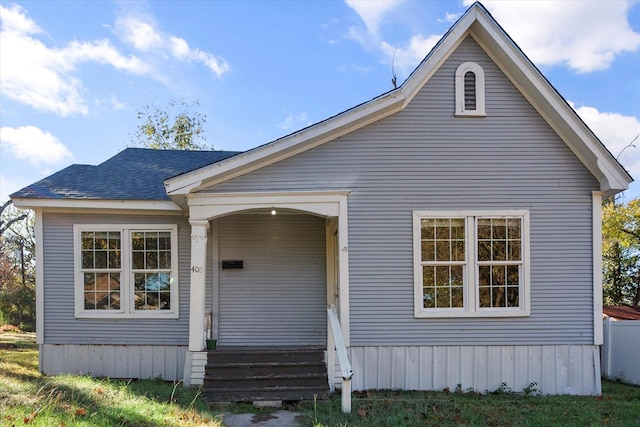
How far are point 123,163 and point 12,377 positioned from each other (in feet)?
15.6

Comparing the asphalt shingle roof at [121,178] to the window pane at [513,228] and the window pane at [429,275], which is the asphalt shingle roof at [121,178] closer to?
the window pane at [429,275]

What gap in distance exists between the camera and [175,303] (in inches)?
334

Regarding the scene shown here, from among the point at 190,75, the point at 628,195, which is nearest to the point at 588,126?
the point at 628,195

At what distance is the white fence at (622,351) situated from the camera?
9.09 metres

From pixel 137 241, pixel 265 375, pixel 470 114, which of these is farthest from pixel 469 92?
pixel 137 241

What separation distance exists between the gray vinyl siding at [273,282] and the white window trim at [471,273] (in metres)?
2.12

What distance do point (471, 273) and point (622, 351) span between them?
14.8 ft

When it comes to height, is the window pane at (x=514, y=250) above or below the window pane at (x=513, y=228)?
below

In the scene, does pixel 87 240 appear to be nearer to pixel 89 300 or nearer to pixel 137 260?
pixel 137 260

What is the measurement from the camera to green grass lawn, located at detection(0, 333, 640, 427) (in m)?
5.12

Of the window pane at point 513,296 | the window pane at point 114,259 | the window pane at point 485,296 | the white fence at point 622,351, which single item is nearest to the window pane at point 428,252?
the window pane at point 485,296

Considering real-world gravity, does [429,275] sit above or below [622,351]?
above

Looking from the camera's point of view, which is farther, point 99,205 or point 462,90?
point 99,205

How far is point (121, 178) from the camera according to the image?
30.1 feet
